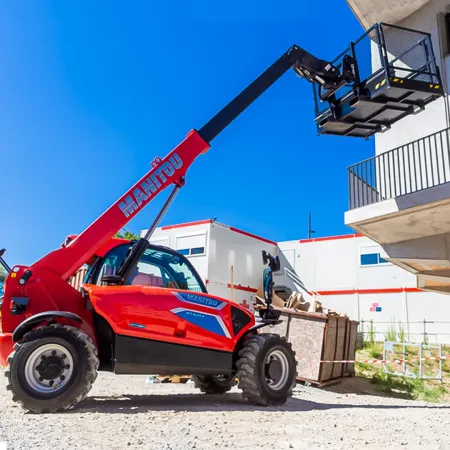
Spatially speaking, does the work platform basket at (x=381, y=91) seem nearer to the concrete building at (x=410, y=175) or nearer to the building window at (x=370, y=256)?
the concrete building at (x=410, y=175)

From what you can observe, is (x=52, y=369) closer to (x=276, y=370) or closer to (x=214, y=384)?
(x=276, y=370)

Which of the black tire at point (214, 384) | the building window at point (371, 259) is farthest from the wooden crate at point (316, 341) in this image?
the building window at point (371, 259)

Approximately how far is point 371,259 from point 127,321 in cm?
1877

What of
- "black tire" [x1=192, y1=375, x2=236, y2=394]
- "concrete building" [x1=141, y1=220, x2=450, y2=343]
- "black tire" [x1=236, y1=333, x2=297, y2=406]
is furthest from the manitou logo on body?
"concrete building" [x1=141, y1=220, x2=450, y2=343]

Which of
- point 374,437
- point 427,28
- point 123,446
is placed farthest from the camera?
point 427,28

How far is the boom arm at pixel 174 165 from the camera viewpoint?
6.50 m

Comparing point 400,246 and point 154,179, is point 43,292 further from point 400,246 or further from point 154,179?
point 400,246

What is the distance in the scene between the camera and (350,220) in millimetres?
13125

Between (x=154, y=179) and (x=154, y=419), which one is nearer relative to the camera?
(x=154, y=419)

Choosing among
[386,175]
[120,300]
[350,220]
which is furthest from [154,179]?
[386,175]

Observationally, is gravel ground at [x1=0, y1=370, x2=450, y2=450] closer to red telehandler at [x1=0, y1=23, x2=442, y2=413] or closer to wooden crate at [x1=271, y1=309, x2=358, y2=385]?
red telehandler at [x1=0, y1=23, x2=442, y2=413]

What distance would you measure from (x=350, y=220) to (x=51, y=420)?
1005cm

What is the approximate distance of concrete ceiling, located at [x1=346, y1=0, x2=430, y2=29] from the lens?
14110mm

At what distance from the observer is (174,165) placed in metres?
7.48
